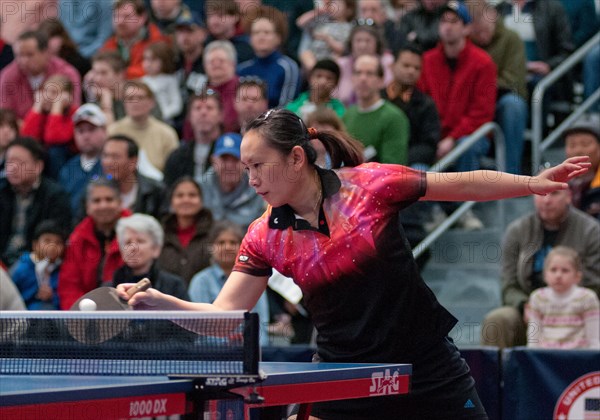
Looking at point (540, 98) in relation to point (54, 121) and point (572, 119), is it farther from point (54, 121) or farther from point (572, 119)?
point (54, 121)

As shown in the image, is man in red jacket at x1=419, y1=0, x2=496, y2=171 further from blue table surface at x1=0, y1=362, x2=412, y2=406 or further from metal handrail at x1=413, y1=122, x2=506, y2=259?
blue table surface at x1=0, y1=362, x2=412, y2=406

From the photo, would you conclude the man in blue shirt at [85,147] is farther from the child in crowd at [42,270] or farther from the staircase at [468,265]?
the staircase at [468,265]

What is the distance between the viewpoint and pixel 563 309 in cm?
768

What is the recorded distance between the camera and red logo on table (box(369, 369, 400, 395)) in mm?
3906

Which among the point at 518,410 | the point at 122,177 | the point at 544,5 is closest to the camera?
the point at 518,410

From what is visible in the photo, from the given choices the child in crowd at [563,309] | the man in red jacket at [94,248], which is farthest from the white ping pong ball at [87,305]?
the man in red jacket at [94,248]

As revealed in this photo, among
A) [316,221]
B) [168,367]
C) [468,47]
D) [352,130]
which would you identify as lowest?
[168,367]

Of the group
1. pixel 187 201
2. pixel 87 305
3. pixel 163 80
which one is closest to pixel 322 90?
pixel 187 201

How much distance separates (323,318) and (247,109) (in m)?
5.84

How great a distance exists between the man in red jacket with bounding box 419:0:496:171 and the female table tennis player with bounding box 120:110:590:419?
5.51m

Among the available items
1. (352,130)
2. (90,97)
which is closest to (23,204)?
(90,97)

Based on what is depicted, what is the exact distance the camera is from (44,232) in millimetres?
9203

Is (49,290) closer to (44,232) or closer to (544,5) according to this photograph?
(44,232)

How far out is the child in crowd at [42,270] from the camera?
→ 29.4 feet
